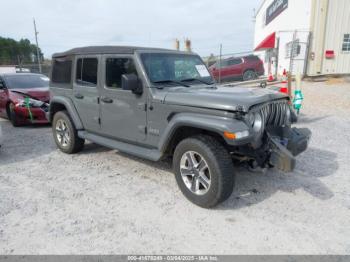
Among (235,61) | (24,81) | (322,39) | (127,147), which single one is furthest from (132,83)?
(322,39)

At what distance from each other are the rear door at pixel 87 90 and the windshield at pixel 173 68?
3.32 ft

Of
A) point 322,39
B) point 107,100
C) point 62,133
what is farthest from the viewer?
point 322,39

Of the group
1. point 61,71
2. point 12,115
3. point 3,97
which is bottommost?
point 12,115

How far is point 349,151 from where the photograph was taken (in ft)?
17.3

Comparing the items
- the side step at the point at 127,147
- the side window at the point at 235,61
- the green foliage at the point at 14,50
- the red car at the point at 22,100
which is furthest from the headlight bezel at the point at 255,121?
the green foliage at the point at 14,50

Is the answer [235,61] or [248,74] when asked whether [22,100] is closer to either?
[235,61]

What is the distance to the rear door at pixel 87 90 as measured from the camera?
4645mm

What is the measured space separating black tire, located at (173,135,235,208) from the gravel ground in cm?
17

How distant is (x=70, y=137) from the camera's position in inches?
208

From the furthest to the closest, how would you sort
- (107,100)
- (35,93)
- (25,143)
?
(35,93) < (25,143) < (107,100)

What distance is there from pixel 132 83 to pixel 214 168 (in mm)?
1569

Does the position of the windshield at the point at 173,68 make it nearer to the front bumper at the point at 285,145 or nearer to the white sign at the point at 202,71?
the white sign at the point at 202,71

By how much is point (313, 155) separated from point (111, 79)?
12.3ft

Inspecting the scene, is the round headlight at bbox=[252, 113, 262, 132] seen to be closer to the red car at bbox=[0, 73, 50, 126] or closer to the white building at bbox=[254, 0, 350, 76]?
the red car at bbox=[0, 73, 50, 126]
